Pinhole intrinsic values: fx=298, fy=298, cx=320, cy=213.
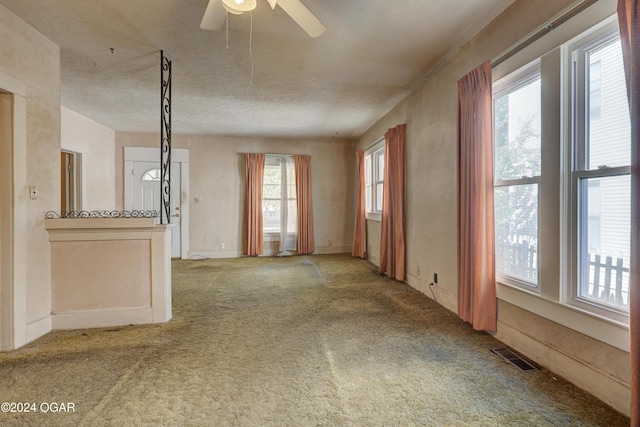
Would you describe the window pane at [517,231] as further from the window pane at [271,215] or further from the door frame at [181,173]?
the door frame at [181,173]

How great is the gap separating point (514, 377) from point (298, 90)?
348cm

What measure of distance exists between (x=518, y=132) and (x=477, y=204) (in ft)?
1.95

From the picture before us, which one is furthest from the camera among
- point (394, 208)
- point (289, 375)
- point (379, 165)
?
point (379, 165)

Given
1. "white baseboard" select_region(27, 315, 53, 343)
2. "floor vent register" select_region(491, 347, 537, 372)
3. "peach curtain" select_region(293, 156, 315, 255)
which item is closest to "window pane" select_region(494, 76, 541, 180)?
"floor vent register" select_region(491, 347, 537, 372)

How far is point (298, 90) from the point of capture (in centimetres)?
371

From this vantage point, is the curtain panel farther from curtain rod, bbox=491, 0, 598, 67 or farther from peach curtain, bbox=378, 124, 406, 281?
curtain rod, bbox=491, 0, 598, 67

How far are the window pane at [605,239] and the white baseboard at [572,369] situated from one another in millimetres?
392

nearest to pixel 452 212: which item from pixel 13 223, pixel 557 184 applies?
pixel 557 184

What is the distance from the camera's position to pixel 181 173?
5.87 m

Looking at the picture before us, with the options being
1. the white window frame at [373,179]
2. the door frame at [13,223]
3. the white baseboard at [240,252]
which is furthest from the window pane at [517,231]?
the white baseboard at [240,252]

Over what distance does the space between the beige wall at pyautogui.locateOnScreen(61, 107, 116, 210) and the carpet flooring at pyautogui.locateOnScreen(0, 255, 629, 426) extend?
335cm

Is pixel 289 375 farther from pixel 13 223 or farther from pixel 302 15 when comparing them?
pixel 13 223

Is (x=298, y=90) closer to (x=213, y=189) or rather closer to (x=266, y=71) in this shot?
(x=266, y=71)

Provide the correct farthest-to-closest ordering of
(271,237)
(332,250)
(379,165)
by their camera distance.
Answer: (332,250), (271,237), (379,165)
